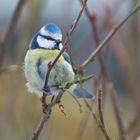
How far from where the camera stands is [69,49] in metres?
1.10

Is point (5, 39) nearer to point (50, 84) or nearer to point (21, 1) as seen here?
point (21, 1)

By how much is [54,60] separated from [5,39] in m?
0.49

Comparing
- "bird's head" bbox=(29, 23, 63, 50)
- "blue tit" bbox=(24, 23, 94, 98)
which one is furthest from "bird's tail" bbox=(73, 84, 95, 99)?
"bird's head" bbox=(29, 23, 63, 50)

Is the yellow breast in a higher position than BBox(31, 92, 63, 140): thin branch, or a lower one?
higher

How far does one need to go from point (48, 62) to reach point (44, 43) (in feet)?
0.17

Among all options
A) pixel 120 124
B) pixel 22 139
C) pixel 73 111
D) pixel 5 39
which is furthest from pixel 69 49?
pixel 73 111

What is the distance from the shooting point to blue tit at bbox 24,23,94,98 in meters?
1.15

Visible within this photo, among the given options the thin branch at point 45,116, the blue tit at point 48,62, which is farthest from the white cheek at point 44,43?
the thin branch at point 45,116

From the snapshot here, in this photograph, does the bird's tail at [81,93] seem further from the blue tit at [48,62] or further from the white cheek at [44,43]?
the white cheek at [44,43]

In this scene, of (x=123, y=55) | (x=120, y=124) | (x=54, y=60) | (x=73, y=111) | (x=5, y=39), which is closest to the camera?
(x=54, y=60)

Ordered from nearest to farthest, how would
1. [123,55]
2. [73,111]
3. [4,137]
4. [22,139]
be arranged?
[22,139] → [123,55] → [4,137] → [73,111]

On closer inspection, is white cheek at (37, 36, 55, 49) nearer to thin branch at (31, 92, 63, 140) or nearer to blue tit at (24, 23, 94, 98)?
blue tit at (24, 23, 94, 98)

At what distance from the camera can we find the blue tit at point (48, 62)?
1.15m

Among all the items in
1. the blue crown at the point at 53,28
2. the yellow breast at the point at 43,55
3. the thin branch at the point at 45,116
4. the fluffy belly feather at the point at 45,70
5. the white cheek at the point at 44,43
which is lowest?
the thin branch at the point at 45,116
